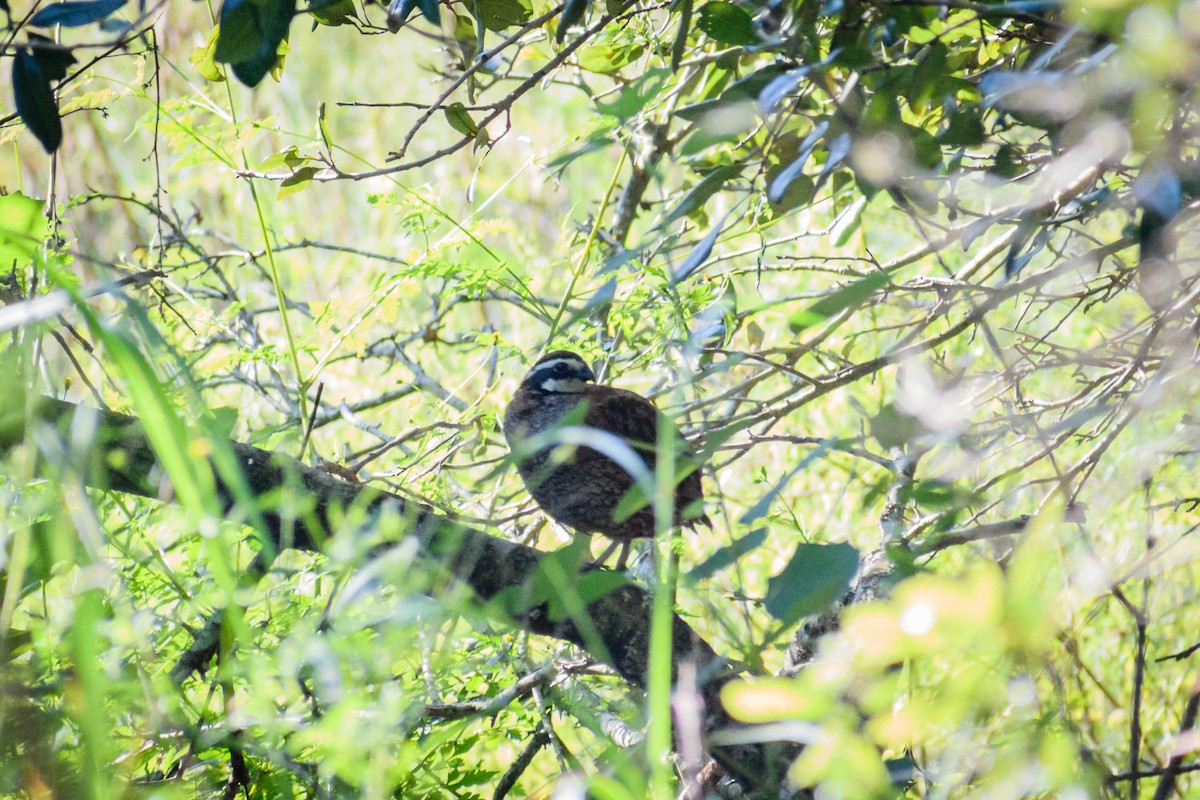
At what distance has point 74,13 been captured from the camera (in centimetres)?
122

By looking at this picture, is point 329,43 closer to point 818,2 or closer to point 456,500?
point 456,500

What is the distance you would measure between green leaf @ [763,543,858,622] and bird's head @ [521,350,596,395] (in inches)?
71.5

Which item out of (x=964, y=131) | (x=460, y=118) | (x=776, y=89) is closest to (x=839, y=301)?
(x=776, y=89)

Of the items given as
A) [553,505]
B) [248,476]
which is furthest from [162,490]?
[553,505]

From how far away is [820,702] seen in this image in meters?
0.67

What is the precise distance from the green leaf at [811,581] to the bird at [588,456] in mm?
1300

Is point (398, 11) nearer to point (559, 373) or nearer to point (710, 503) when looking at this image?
point (559, 373)

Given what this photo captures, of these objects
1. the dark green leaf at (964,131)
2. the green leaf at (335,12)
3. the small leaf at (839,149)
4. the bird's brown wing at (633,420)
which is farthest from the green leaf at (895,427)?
the bird's brown wing at (633,420)

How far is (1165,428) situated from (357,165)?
4.03 meters

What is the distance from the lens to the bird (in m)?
2.41

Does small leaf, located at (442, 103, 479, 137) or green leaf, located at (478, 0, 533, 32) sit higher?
green leaf, located at (478, 0, 533, 32)

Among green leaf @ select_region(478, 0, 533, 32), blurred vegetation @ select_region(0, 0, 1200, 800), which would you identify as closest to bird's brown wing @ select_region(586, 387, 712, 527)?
blurred vegetation @ select_region(0, 0, 1200, 800)

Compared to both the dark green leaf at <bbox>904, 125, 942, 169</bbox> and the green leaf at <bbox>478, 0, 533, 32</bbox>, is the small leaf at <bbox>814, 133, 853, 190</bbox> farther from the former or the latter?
the green leaf at <bbox>478, 0, 533, 32</bbox>

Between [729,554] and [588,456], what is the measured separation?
156 centimetres
